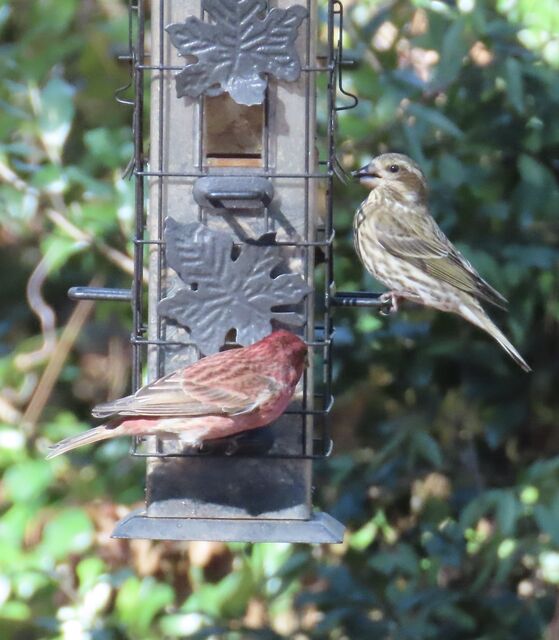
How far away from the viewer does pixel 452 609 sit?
7281 millimetres

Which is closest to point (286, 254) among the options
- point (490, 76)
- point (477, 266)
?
point (477, 266)

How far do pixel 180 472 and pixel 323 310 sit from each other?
109cm

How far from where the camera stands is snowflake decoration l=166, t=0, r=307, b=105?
19.2 feet

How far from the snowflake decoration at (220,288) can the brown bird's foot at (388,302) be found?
0.64 meters

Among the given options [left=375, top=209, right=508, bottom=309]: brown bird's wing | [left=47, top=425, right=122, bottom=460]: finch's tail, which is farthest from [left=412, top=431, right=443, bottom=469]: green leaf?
[left=47, top=425, right=122, bottom=460]: finch's tail

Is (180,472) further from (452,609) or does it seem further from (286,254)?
(452,609)

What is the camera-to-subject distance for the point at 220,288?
5.95 m

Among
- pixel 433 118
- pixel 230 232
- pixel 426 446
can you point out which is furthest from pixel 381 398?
pixel 230 232

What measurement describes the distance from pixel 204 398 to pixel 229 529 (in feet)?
1.92

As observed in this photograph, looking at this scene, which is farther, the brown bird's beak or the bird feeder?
the brown bird's beak

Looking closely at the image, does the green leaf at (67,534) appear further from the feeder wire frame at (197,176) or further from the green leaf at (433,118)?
the green leaf at (433,118)

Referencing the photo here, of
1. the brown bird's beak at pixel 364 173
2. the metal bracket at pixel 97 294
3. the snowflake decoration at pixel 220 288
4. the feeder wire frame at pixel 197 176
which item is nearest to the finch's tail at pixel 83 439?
the feeder wire frame at pixel 197 176

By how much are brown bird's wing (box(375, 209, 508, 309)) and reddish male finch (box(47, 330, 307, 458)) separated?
1.39m

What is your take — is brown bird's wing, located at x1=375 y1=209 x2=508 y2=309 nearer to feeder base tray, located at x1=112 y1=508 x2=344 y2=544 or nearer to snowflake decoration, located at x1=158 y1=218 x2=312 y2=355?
snowflake decoration, located at x1=158 y1=218 x2=312 y2=355
